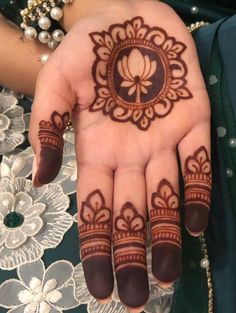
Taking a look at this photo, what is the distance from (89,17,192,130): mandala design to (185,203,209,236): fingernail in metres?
0.12

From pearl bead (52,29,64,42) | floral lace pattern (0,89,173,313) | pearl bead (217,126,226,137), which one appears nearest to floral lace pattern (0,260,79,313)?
floral lace pattern (0,89,173,313)

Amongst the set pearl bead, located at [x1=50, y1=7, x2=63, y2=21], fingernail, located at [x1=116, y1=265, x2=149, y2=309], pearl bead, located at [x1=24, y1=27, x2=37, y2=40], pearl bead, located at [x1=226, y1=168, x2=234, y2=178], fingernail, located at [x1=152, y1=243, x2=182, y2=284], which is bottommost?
fingernail, located at [x1=116, y1=265, x2=149, y2=309]

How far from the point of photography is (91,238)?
54cm

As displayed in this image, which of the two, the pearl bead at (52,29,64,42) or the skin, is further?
the pearl bead at (52,29,64,42)

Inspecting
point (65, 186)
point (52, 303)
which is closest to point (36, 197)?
point (65, 186)

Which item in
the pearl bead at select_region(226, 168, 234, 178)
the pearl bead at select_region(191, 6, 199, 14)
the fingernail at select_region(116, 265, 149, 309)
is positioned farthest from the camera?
the pearl bead at select_region(191, 6, 199, 14)

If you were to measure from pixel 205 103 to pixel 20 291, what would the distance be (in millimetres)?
304

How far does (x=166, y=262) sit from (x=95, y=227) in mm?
78

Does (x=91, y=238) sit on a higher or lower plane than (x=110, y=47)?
lower

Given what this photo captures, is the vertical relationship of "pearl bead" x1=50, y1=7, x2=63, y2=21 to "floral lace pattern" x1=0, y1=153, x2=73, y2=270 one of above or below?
above

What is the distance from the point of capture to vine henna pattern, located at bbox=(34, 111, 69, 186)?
21.2 inches

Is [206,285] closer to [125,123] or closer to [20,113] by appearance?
[125,123]

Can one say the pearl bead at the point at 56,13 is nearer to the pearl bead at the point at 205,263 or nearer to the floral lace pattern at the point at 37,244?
the floral lace pattern at the point at 37,244

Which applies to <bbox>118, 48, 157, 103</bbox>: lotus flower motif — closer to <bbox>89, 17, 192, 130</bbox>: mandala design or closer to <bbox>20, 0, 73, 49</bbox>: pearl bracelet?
<bbox>89, 17, 192, 130</bbox>: mandala design
